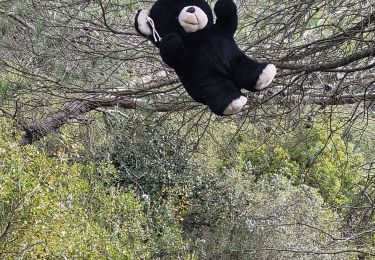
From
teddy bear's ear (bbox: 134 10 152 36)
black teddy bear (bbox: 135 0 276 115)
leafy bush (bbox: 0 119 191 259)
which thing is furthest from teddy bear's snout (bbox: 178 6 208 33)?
leafy bush (bbox: 0 119 191 259)

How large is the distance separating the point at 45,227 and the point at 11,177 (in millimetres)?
342

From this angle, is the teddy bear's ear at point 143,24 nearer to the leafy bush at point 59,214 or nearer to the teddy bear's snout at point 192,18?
the teddy bear's snout at point 192,18

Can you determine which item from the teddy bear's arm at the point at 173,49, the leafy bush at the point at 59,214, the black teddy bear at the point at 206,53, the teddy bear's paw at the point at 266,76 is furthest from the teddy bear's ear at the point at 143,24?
the leafy bush at the point at 59,214

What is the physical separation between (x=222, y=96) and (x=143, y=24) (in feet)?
0.79

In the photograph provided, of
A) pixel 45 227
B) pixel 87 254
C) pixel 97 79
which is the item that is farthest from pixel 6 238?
pixel 97 79

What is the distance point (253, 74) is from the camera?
1.05 m

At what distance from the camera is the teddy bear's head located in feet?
3.40

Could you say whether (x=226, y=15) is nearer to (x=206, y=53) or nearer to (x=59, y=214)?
(x=206, y=53)

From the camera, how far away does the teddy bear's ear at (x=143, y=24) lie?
1.14 metres

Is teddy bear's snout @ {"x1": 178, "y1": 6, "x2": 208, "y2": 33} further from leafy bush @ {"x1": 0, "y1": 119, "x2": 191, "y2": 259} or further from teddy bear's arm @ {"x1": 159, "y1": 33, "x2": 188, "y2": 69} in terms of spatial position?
leafy bush @ {"x1": 0, "y1": 119, "x2": 191, "y2": 259}

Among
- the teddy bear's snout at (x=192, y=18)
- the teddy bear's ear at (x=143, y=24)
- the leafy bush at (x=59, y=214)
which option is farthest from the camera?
the leafy bush at (x=59, y=214)

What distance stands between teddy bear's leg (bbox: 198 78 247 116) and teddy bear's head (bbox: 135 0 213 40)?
11 centimetres

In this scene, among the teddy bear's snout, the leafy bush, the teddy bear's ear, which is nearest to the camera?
the teddy bear's snout

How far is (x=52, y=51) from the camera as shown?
303 centimetres
